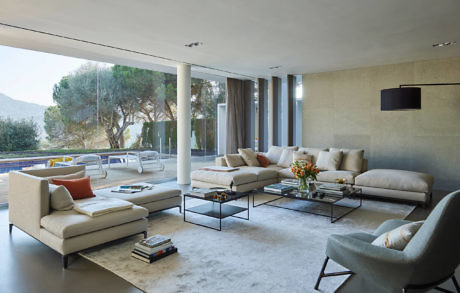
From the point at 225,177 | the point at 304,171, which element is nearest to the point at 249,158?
the point at 225,177

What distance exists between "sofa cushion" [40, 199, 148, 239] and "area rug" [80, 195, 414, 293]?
0.99 ft

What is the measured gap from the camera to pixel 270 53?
6.20 m

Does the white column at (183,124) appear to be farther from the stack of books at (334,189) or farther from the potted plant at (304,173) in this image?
the stack of books at (334,189)

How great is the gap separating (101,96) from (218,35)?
3049mm

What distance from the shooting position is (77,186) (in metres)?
3.84

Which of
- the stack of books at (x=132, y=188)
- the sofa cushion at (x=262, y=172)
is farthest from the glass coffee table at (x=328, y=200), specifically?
the stack of books at (x=132, y=188)

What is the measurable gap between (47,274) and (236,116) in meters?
7.22

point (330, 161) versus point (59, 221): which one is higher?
point (330, 161)

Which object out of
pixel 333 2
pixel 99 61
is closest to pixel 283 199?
pixel 333 2

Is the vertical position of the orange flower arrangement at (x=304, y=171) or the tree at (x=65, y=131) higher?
the tree at (x=65, y=131)

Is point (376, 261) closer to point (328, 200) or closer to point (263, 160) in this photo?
point (328, 200)

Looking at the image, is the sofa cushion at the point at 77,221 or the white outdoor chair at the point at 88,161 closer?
the sofa cushion at the point at 77,221

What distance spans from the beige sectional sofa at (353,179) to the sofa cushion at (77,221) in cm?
217

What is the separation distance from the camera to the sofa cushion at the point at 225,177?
5645 millimetres
